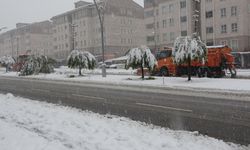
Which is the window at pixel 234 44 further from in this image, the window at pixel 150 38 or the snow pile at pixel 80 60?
the snow pile at pixel 80 60

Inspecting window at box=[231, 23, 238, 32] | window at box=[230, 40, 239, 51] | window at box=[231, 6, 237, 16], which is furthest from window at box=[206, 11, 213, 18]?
window at box=[230, 40, 239, 51]

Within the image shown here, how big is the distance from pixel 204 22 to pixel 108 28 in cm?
3460

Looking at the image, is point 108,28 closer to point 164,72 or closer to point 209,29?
point 209,29

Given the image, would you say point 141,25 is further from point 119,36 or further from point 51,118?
point 51,118

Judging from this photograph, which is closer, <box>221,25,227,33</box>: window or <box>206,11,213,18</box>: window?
<box>221,25,227,33</box>: window

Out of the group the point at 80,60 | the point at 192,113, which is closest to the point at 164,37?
the point at 80,60

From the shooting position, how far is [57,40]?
106m

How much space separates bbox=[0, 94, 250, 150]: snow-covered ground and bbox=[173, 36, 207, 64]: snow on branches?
41.5ft

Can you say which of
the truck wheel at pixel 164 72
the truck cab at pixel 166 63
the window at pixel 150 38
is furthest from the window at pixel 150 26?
the truck wheel at pixel 164 72

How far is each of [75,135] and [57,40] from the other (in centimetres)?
10113

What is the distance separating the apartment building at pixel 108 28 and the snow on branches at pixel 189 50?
59.9 m

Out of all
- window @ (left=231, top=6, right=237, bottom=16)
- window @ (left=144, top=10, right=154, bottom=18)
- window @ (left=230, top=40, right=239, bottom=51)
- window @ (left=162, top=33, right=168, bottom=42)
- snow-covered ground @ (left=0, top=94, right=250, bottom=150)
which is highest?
window @ (left=144, top=10, right=154, bottom=18)

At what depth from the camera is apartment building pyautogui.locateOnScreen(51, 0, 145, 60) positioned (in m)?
88.2

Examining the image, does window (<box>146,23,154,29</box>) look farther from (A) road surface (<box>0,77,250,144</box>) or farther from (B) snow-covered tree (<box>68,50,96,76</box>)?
(A) road surface (<box>0,77,250,144</box>)
